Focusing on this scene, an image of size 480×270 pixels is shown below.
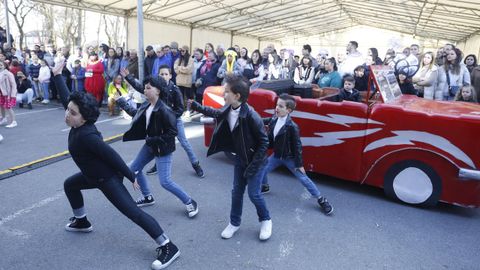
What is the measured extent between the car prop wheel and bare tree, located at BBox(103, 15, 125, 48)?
122 feet

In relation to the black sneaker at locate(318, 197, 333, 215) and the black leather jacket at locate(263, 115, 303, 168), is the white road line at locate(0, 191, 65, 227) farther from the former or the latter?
the black sneaker at locate(318, 197, 333, 215)

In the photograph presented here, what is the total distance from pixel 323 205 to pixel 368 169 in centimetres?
90

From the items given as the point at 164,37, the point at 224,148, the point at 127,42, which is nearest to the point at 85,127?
the point at 224,148

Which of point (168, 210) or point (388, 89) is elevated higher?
point (388, 89)

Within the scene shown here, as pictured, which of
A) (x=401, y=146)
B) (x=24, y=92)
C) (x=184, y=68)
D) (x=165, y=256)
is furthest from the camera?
(x=24, y=92)

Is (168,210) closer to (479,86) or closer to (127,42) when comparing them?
(479,86)

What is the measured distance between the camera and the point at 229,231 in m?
3.34

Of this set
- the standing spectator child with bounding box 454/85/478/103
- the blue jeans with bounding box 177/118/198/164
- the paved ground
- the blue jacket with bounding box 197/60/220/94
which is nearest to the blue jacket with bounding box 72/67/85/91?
the blue jacket with bounding box 197/60/220/94

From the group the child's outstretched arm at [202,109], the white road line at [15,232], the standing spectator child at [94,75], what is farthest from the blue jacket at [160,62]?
the child's outstretched arm at [202,109]

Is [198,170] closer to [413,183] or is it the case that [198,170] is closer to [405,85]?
[413,183]

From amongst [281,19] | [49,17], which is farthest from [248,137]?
[49,17]

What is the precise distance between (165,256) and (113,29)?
131 ft

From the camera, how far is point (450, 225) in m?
3.83

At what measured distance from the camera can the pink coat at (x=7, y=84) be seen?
7.25 meters
